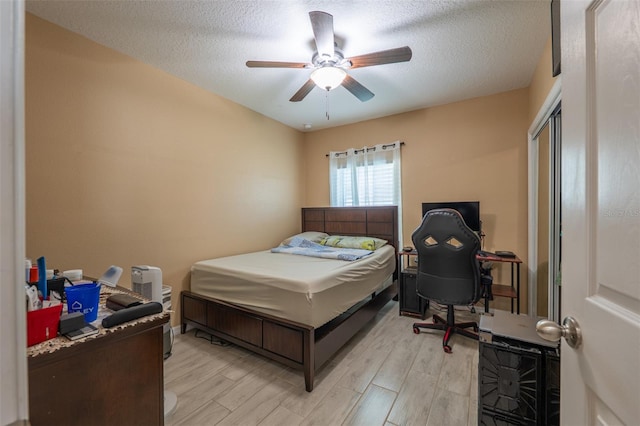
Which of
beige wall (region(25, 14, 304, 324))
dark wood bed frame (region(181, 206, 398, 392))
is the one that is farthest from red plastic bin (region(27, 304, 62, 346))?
beige wall (region(25, 14, 304, 324))

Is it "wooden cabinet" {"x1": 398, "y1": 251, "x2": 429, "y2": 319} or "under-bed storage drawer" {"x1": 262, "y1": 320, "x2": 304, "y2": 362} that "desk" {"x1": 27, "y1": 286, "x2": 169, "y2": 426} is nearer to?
"under-bed storage drawer" {"x1": 262, "y1": 320, "x2": 304, "y2": 362}

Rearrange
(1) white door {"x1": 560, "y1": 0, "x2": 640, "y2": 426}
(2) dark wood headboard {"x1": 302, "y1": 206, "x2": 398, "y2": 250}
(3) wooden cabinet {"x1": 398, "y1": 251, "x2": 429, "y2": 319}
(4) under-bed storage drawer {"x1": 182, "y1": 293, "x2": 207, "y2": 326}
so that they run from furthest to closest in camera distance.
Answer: (2) dark wood headboard {"x1": 302, "y1": 206, "x2": 398, "y2": 250} → (3) wooden cabinet {"x1": 398, "y1": 251, "x2": 429, "y2": 319} → (4) under-bed storage drawer {"x1": 182, "y1": 293, "x2": 207, "y2": 326} → (1) white door {"x1": 560, "y1": 0, "x2": 640, "y2": 426}

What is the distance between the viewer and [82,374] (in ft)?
2.95

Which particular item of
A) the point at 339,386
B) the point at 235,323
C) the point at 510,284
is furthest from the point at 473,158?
the point at 235,323

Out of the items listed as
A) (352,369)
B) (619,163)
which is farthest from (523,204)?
(619,163)

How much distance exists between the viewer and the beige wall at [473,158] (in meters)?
3.07

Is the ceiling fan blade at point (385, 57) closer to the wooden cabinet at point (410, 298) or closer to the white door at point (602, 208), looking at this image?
the white door at point (602, 208)

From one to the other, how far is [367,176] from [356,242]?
115 centimetres

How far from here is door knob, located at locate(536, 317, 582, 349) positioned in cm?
62

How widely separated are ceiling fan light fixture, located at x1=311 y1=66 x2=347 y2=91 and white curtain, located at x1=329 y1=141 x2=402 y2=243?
6.31 ft

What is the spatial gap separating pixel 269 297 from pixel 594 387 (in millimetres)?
1859

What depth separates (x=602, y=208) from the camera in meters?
0.53

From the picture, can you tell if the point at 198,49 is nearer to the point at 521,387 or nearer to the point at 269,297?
the point at 269,297

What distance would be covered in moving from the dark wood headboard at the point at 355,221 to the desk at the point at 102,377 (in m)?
3.09
